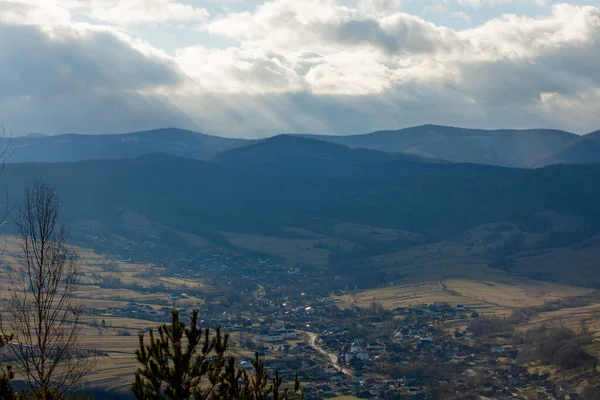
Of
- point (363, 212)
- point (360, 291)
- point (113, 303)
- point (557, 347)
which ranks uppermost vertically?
Result: point (363, 212)

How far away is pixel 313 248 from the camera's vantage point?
143875 mm

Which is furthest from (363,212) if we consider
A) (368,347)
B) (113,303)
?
(368,347)

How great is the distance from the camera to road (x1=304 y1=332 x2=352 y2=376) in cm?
5598

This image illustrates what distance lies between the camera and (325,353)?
63.3 meters

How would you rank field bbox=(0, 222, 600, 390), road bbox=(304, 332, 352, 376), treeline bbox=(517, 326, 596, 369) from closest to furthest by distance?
treeline bbox=(517, 326, 596, 369)
road bbox=(304, 332, 352, 376)
field bbox=(0, 222, 600, 390)

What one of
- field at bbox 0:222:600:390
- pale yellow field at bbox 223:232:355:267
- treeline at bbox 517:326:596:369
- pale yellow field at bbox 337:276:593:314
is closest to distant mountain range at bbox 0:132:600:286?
pale yellow field at bbox 223:232:355:267

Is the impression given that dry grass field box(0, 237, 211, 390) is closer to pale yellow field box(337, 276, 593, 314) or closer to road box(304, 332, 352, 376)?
road box(304, 332, 352, 376)

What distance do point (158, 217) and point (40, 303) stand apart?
16736 cm

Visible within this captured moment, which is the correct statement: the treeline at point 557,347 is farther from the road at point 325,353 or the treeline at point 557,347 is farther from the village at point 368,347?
the road at point 325,353

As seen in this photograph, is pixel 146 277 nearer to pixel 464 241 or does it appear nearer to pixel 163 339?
pixel 464 241

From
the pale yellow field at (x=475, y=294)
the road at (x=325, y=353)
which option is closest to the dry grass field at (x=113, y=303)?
the road at (x=325, y=353)

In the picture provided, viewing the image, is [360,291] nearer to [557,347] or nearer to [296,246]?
[296,246]

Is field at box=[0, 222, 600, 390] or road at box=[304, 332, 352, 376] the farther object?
field at box=[0, 222, 600, 390]

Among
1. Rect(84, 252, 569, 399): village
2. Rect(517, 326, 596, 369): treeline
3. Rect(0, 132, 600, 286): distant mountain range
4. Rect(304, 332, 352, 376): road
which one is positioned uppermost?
Rect(0, 132, 600, 286): distant mountain range
